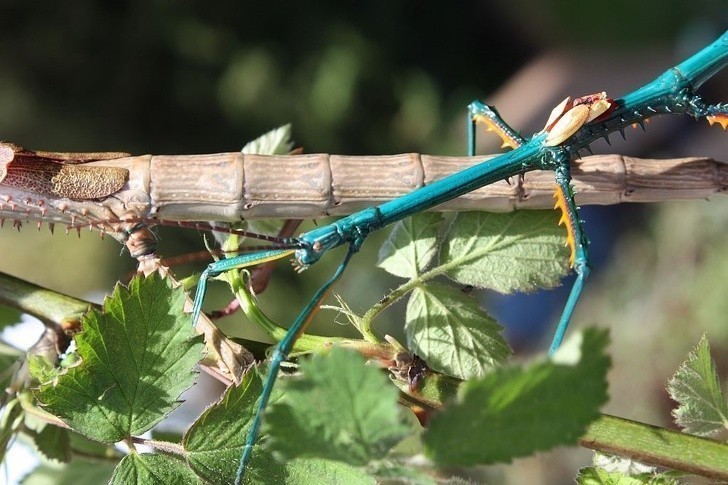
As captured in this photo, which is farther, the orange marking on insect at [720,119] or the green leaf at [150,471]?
the orange marking on insect at [720,119]

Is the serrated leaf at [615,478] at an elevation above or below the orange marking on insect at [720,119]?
below

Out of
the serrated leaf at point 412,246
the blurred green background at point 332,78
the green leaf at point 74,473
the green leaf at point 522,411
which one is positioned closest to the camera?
the green leaf at point 522,411

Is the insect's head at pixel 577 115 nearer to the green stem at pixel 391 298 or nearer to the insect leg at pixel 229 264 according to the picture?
the green stem at pixel 391 298

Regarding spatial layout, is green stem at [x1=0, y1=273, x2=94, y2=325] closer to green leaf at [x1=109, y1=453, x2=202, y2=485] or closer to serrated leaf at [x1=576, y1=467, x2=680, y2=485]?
green leaf at [x1=109, y1=453, x2=202, y2=485]

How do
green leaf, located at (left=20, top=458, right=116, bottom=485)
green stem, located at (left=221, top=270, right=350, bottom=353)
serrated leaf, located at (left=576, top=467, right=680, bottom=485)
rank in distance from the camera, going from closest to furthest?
serrated leaf, located at (left=576, top=467, right=680, bottom=485)
green stem, located at (left=221, top=270, right=350, bottom=353)
green leaf, located at (left=20, top=458, right=116, bottom=485)

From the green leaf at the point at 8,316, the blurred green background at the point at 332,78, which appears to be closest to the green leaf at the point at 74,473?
the green leaf at the point at 8,316

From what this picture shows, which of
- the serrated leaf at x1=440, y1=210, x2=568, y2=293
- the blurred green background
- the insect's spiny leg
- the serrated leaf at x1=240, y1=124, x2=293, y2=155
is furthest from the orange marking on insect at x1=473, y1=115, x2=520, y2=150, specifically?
the blurred green background

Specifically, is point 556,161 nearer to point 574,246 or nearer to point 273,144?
point 574,246
